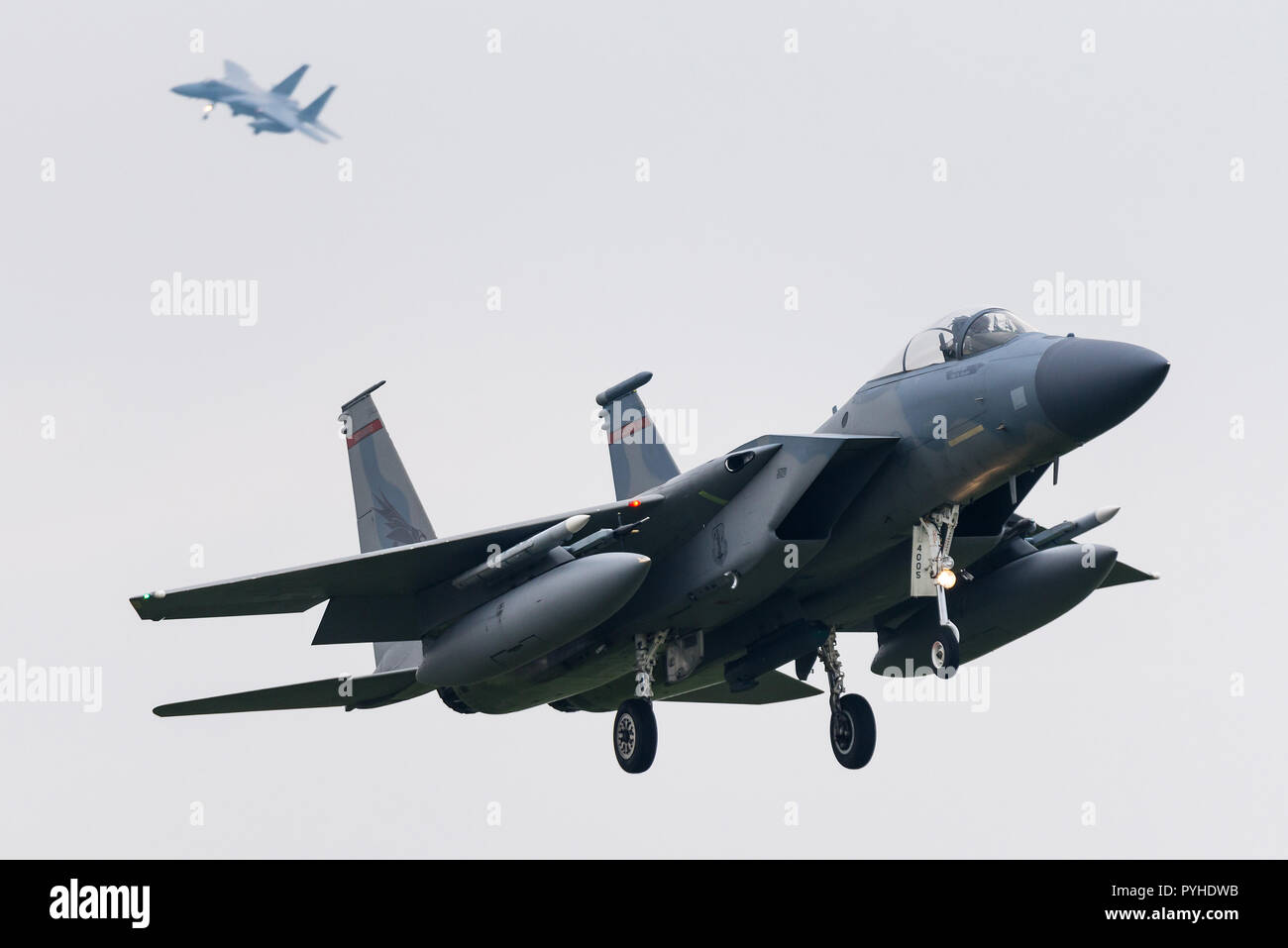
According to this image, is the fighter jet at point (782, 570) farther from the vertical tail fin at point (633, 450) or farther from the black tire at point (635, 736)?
the vertical tail fin at point (633, 450)

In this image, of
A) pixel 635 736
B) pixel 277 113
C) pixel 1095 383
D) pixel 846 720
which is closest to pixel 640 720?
pixel 635 736

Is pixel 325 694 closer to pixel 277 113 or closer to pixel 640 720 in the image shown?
pixel 640 720

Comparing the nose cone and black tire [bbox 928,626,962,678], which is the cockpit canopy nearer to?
the nose cone

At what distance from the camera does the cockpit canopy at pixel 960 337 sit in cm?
1511

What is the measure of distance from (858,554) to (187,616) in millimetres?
6921

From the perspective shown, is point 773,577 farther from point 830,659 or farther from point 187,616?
point 187,616

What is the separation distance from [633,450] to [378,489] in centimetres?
345

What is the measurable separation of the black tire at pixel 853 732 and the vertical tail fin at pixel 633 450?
5062mm

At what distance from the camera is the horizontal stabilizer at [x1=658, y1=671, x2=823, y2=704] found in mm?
20469

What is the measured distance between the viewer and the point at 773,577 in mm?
16016

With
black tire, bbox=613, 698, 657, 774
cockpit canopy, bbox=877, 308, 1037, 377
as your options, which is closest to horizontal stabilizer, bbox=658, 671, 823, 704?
black tire, bbox=613, 698, 657, 774

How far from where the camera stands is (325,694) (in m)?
18.5

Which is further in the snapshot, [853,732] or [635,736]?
[853,732]

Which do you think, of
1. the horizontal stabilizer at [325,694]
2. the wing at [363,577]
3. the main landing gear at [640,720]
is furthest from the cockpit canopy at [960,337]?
the horizontal stabilizer at [325,694]
